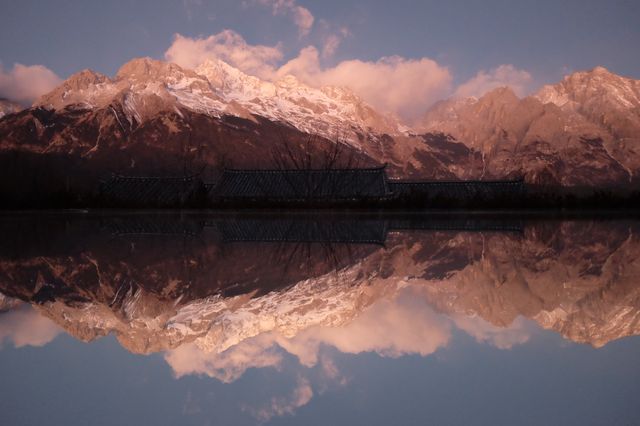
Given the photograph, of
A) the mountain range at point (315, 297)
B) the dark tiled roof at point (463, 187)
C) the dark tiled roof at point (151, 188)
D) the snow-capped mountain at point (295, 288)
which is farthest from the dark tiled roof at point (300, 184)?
the mountain range at point (315, 297)

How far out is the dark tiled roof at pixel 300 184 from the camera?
4731cm

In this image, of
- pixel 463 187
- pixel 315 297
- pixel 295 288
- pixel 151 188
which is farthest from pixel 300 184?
pixel 315 297

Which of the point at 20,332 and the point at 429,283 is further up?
the point at 429,283

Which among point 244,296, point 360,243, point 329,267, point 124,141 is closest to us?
point 244,296

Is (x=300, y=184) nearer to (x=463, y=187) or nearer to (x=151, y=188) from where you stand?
(x=151, y=188)

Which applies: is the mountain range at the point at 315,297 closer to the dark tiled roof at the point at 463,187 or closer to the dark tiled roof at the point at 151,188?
the dark tiled roof at the point at 463,187

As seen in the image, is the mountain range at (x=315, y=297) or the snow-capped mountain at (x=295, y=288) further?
the snow-capped mountain at (x=295, y=288)

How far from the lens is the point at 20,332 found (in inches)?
235

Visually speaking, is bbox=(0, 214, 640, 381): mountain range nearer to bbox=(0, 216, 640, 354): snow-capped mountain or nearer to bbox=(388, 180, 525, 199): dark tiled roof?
bbox=(0, 216, 640, 354): snow-capped mountain

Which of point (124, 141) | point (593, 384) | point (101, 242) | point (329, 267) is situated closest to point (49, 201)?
point (101, 242)

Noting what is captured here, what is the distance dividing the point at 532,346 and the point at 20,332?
5.07 metres

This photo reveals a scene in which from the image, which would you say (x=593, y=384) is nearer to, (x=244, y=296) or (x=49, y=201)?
(x=244, y=296)

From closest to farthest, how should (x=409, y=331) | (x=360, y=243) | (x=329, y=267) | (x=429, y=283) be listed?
(x=409, y=331) < (x=429, y=283) < (x=329, y=267) < (x=360, y=243)

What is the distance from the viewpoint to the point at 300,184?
159ft
